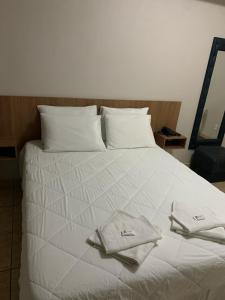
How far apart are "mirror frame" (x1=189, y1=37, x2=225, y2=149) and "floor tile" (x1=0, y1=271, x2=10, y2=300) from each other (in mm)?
2728

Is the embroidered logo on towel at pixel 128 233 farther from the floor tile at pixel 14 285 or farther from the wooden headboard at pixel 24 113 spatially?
the wooden headboard at pixel 24 113

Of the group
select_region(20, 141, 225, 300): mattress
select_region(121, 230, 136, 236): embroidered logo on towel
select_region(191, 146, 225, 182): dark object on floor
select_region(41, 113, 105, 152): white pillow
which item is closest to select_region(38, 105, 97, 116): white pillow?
select_region(41, 113, 105, 152): white pillow

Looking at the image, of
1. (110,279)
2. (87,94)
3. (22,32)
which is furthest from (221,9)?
(110,279)

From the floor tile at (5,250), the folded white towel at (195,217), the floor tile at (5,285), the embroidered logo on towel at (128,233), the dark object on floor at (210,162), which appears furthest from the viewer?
the dark object on floor at (210,162)

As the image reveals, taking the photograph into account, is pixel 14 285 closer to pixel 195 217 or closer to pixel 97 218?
pixel 97 218

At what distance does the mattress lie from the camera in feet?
3.21

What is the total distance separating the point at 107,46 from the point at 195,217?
1.88 metres

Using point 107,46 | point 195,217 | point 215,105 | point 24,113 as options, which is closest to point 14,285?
point 195,217

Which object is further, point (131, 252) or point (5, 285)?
Answer: point (5, 285)

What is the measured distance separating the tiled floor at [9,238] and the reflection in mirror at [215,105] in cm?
257

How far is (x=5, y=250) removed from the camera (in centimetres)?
173

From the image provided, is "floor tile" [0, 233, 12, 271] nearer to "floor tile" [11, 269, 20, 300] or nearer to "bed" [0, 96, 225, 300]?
"floor tile" [11, 269, 20, 300]

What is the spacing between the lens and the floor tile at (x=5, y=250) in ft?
5.31

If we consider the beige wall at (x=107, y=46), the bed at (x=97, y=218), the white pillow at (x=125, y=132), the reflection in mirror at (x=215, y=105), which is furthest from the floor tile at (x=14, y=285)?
the reflection in mirror at (x=215, y=105)
